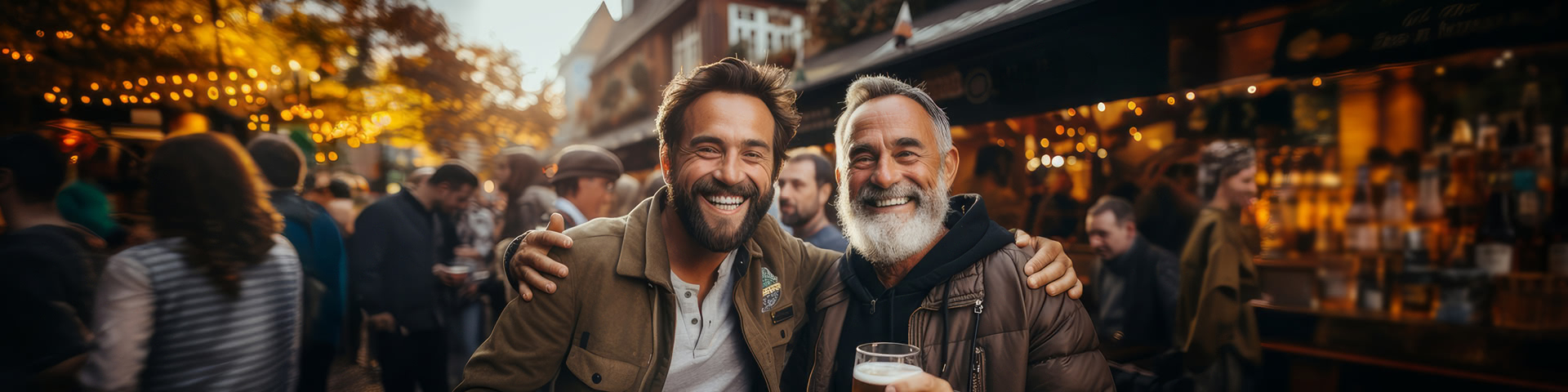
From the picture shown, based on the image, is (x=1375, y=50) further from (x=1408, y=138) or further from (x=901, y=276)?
(x=901, y=276)

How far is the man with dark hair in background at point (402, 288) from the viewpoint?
14.5ft

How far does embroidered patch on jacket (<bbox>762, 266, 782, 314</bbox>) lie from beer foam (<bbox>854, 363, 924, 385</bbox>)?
2.06ft

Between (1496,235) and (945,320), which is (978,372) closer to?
(945,320)

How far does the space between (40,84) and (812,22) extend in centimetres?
770

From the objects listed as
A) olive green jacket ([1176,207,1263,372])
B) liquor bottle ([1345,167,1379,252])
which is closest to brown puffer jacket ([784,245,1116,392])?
olive green jacket ([1176,207,1263,372])

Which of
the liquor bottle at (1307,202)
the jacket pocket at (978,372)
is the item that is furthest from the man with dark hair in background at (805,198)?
the liquor bottle at (1307,202)

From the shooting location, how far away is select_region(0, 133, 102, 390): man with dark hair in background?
2350 millimetres

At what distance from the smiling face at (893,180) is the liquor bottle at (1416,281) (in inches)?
168

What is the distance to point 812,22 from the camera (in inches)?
321

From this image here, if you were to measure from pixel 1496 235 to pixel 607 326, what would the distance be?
→ 5480 millimetres

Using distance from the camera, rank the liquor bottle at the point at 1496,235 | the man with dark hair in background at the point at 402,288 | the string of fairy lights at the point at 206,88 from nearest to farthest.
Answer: the liquor bottle at the point at 1496,235 → the man with dark hair in background at the point at 402,288 → the string of fairy lights at the point at 206,88

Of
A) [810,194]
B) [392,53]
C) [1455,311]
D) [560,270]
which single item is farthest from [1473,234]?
[392,53]

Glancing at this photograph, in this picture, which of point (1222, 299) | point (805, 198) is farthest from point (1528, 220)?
point (805, 198)

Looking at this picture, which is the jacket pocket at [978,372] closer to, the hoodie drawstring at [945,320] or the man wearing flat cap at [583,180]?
the hoodie drawstring at [945,320]
